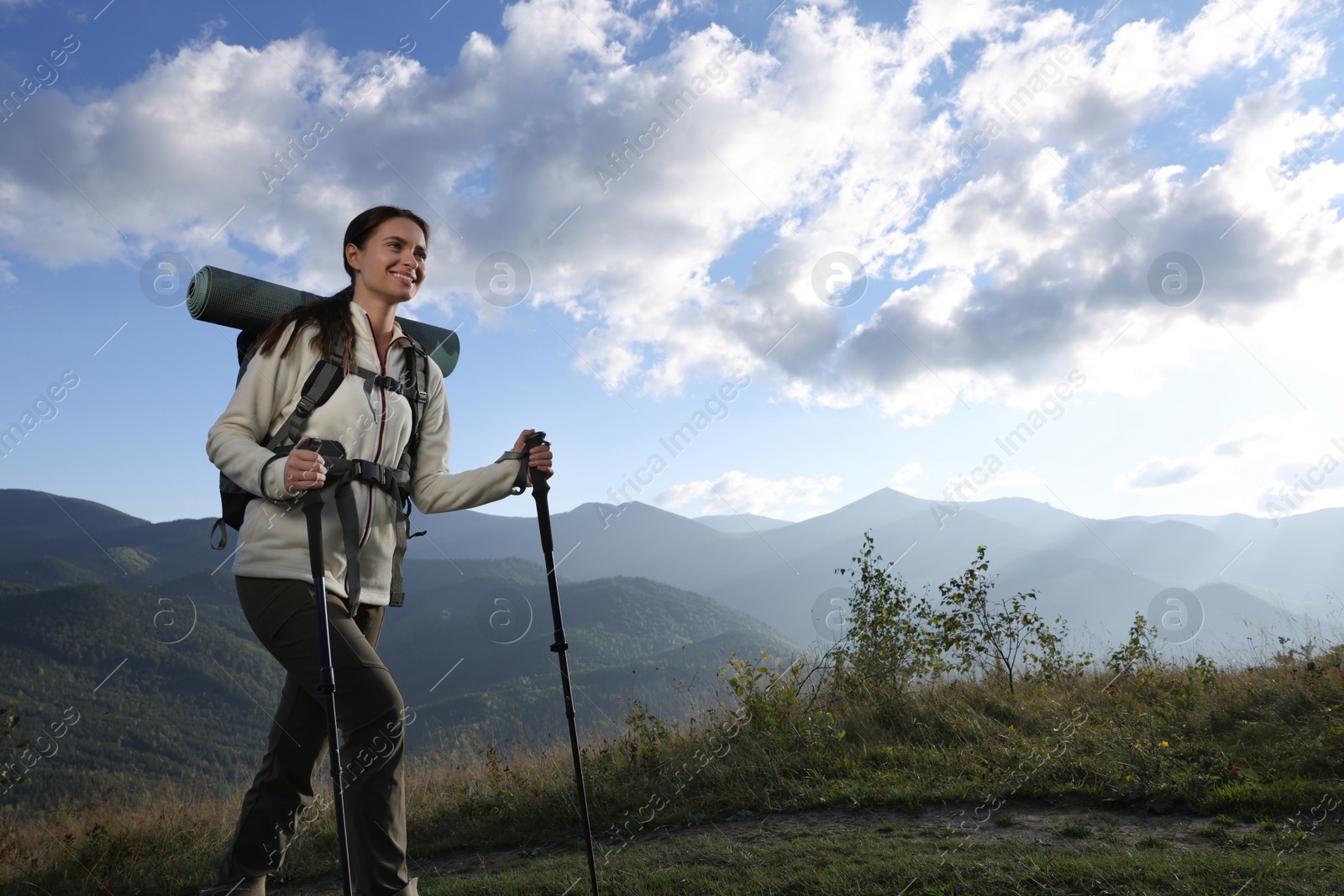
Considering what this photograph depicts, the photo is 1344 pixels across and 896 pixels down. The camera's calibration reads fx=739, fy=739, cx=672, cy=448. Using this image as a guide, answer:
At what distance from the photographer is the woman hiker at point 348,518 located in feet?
7.57

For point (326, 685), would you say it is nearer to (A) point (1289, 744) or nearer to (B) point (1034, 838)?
(B) point (1034, 838)

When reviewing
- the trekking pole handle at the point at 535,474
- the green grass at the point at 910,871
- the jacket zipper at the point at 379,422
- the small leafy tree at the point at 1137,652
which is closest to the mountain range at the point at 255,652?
the small leafy tree at the point at 1137,652

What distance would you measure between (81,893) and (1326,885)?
7.13 m

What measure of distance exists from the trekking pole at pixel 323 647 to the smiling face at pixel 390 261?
33.1 inches

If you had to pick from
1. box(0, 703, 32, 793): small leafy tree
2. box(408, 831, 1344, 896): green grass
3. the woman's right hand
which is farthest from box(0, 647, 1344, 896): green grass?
the woman's right hand

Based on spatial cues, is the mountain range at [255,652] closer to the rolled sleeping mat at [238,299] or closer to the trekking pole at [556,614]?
the trekking pole at [556,614]

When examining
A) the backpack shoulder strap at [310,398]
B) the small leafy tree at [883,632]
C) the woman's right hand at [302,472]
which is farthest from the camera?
the small leafy tree at [883,632]

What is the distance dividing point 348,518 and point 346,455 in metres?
0.24

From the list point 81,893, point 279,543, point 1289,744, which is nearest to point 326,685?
point 279,543

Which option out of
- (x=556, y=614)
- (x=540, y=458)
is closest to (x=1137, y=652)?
(x=556, y=614)

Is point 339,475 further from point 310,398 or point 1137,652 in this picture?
point 1137,652

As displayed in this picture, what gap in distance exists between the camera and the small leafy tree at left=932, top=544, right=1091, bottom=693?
24.3ft

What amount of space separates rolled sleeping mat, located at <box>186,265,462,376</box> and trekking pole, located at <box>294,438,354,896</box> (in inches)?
38.3

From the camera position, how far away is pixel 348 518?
8.54 ft
